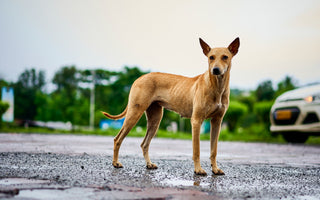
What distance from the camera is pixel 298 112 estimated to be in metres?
10.7

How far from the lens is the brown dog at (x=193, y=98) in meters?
4.51

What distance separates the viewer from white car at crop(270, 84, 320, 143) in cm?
1041

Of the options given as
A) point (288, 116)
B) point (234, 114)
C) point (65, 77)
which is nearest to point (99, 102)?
point (65, 77)

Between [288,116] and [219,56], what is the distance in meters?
7.38

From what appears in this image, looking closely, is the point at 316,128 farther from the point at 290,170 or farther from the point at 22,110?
the point at 22,110

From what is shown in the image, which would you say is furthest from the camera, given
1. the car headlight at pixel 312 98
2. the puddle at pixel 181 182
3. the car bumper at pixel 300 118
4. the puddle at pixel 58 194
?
the car headlight at pixel 312 98

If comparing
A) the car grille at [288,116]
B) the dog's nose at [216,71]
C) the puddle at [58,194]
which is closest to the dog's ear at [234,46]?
the dog's nose at [216,71]

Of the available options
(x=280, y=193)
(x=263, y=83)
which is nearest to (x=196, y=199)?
(x=280, y=193)

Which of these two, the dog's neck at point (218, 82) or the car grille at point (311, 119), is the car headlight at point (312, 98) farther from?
the dog's neck at point (218, 82)

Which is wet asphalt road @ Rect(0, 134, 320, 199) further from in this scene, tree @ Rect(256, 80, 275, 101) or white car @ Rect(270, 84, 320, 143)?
tree @ Rect(256, 80, 275, 101)

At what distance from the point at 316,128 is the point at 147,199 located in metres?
8.74

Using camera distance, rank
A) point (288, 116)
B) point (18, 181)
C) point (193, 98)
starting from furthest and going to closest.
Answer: point (288, 116) < point (193, 98) < point (18, 181)

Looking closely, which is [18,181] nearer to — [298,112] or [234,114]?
[298,112]

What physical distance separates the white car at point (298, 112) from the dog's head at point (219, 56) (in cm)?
671
